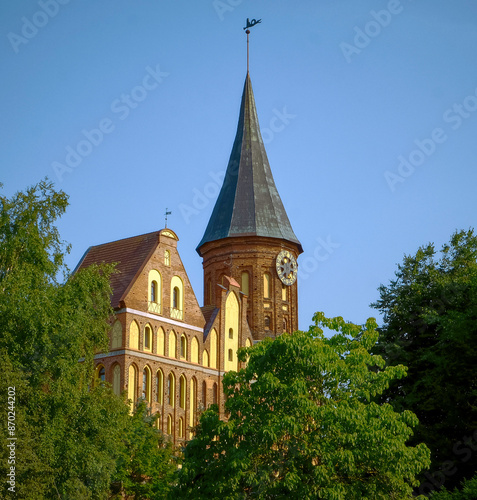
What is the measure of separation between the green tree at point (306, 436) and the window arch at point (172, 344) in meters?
21.4

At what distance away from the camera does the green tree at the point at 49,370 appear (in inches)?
1144

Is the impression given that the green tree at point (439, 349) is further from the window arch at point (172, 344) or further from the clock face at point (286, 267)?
the clock face at point (286, 267)

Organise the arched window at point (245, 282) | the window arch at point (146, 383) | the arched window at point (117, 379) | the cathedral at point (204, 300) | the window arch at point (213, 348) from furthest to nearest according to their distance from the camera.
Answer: the arched window at point (245, 282), the window arch at point (213, 348), the window arch at point (146, 383), the cathedral at point (204, 300), the arched window at point (117, 379)

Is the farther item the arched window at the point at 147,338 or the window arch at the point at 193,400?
the window arch at the point at 193,400

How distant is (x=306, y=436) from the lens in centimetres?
2994

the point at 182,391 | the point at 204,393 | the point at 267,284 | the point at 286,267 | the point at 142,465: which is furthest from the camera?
the point at 286,267

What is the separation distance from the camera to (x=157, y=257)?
53000 mm

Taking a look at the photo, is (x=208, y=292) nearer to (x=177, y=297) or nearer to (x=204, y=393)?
(x=204, y=393)

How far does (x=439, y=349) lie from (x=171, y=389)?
58.1ft

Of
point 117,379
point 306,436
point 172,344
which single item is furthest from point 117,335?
point 306,436

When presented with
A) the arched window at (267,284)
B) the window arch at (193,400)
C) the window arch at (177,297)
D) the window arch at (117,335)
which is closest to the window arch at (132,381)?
the window arch at (117,335)

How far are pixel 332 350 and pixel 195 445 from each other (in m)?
5.42

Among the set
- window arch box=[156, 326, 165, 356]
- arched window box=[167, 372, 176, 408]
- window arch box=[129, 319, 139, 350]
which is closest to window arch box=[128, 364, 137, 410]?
window arch box=[129, 319, 139, 350]

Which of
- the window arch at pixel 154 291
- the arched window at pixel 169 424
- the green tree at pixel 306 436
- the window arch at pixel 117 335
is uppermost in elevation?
the window arch at pixel 154 291
